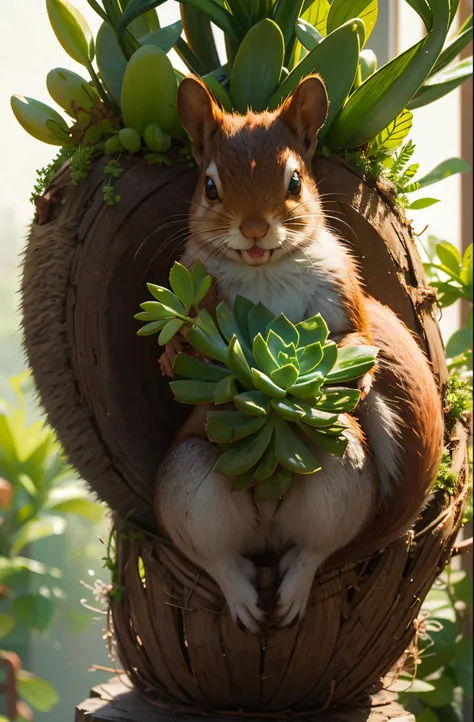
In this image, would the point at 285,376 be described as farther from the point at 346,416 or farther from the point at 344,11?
the point at 344,11

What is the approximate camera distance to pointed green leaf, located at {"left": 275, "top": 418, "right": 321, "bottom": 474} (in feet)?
2.21

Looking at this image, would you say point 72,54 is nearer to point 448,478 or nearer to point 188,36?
point 188,36

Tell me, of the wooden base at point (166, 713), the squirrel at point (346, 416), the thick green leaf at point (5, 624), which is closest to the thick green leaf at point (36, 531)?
the thick green leaf at point (5, 624)

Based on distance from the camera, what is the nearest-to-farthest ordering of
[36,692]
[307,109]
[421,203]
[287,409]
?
[287,409] < [307,109] < [421,203] < [36,692]

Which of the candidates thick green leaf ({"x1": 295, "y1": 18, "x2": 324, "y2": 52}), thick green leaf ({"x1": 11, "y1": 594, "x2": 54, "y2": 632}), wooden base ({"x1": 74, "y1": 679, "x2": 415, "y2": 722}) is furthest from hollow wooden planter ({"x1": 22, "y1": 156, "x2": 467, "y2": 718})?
thick green leaf ({"x1": 11, "y1": 594, "x2": 54, "y2": 632})

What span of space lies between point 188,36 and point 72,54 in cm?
13

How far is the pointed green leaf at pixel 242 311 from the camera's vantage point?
2.36ft

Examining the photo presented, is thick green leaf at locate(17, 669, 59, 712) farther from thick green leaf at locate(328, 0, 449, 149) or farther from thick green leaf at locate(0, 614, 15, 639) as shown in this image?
thick green leaf at locate(328, 0, 449, 149)

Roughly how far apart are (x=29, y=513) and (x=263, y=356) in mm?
915

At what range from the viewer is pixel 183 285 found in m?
0.71

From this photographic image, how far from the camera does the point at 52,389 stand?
2.75 ft

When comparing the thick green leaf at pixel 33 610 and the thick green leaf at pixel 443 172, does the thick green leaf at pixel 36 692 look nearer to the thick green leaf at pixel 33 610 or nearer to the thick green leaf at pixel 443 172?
the thick green leaf at pixel 33 610

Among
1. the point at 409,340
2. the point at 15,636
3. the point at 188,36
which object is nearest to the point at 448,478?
the point at 409,340

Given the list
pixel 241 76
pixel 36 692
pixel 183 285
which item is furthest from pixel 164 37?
pixel 36 692
